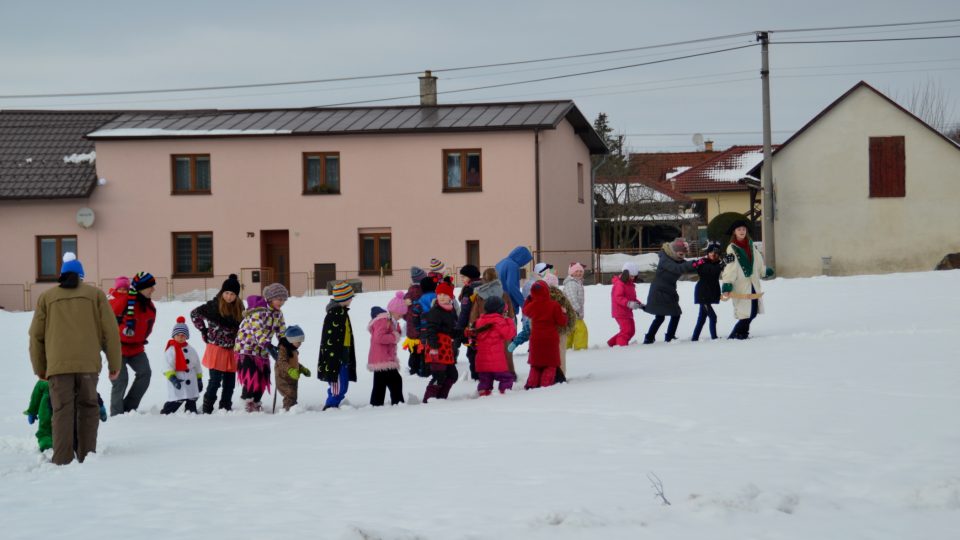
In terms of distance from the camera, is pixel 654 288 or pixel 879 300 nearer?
pixel 654 288

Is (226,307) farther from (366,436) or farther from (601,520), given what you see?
(601,520)

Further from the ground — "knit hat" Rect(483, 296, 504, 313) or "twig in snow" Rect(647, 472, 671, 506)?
"knit hat" Rect(483, 296, 504, 313)

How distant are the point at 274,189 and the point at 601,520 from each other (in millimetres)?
31704

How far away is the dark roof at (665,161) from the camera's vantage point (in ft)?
267

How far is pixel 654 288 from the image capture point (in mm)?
17609

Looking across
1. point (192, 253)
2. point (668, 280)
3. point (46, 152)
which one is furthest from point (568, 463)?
point (46, 152)

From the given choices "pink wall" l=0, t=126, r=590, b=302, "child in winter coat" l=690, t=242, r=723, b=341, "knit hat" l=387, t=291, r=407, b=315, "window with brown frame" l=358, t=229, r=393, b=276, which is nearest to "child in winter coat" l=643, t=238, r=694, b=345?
"child in winter coat" l=690, t=242, r=723, b=341

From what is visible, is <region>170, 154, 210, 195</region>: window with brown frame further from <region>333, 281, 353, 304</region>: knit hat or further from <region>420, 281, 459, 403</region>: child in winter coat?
<region>420, 281, 459, 403</region>: child in winter coat

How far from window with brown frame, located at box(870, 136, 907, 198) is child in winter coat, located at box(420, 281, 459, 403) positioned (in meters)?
27.0

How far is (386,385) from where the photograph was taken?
1362cm

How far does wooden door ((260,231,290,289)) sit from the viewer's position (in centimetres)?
3734

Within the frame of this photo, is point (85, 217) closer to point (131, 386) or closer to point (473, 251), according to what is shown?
point (473, 251)

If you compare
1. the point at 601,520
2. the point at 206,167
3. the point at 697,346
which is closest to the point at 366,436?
the point at 601,520

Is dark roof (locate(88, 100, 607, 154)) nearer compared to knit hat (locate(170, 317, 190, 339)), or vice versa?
knit hat (locate(170, 317, 190, 339))
